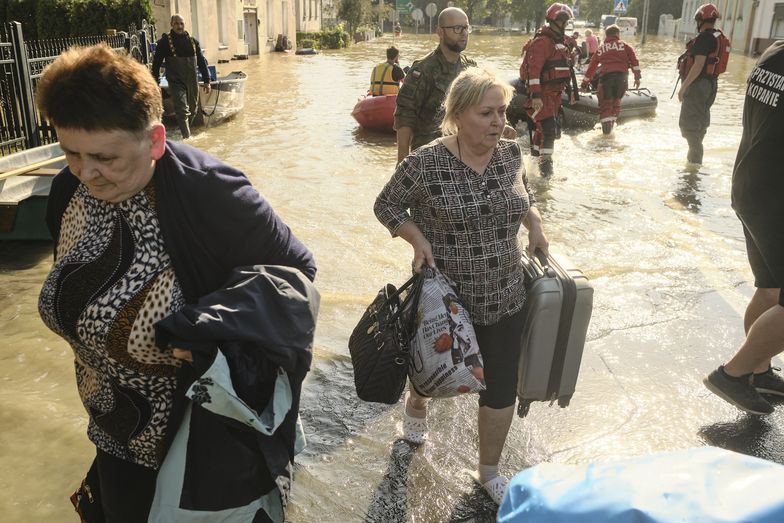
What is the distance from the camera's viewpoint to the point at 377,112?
13031 millimetres

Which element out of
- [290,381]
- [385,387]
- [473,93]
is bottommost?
[385,387]

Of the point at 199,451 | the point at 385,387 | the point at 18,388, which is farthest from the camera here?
the point at 18,388

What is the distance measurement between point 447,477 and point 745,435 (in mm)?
1591

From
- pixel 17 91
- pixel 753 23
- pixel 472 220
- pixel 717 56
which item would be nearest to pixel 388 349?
pixel 472 220

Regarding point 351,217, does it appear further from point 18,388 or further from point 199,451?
point 199,451

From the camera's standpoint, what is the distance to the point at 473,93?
3.00m

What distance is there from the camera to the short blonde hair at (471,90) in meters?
2.99

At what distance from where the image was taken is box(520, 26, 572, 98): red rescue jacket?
910 cm

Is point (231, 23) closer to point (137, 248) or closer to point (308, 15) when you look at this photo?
point (308, 15)

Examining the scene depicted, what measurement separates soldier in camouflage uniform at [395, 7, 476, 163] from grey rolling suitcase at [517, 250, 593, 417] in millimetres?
2327

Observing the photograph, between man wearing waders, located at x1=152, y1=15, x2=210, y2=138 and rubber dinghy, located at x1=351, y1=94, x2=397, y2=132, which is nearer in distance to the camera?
man wearing waders, located at x1=152, y1=15, x2=210, y2=138

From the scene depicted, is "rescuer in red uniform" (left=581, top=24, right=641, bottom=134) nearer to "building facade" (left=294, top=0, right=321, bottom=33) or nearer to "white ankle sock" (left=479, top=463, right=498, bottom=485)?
"white ankle sock" (left=479, top=463, right=498, bottom=485)

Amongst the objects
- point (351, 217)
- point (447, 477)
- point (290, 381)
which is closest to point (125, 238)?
point (290, 381)

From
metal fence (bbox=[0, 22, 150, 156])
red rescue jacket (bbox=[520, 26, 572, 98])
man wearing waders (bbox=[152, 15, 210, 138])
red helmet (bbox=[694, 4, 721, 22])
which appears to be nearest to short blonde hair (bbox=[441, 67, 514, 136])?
metal fence (bbox=[0, 22, 150, 156])
